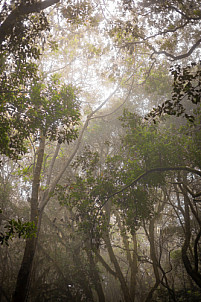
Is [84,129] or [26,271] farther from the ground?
[84,129]

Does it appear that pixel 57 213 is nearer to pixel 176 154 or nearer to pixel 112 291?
pixel 112 291

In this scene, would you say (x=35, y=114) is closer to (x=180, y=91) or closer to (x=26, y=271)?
(x=180, y=91)

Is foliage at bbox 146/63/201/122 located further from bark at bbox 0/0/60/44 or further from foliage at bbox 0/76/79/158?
bark at bbox 0/0/60/44

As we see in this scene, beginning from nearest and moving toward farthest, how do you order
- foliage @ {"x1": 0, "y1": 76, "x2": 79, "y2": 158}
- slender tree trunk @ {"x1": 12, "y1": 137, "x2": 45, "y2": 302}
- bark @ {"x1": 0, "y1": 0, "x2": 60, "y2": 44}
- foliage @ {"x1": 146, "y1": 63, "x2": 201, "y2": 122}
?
1. foliage @ {"x1": 146, "y1": 63, "x2": 201, "y2": 122}
2. bark @ {"x1": 0, "y1": 0, "x2": 60, "y2": 44}
3. foliage @ {"x1": 0, "y1": 76, "x2": 79, "y2": 158}
4. slender tree trunk @ {"x1": 12, "y1": 137, "x2": 45, "y2": 302}

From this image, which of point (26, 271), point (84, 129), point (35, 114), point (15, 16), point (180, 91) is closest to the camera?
point (180, 91)

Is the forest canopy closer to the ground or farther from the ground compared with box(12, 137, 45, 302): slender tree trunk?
farther from the ground

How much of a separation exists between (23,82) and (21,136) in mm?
1228

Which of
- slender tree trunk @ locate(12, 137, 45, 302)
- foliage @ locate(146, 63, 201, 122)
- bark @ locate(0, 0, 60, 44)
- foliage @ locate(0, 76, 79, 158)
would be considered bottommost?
slender tree trunk @ locate(12, 137, 45, 302)

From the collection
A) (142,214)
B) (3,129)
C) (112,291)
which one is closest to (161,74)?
(142,214)

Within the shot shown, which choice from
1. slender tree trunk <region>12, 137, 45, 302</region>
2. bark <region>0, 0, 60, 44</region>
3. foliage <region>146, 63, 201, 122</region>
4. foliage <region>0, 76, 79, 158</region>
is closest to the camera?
foliage <region>146, 63, 201, 122</region>

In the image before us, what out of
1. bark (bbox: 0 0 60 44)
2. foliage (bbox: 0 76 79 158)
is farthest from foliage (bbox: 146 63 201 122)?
bark (bbox: 0 0 60 44)

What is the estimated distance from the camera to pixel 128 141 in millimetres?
8062

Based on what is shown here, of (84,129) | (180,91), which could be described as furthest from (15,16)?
(84,129)

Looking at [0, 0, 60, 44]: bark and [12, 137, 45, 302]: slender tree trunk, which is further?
[12, 137, 45, 302]: slender tree trunk
